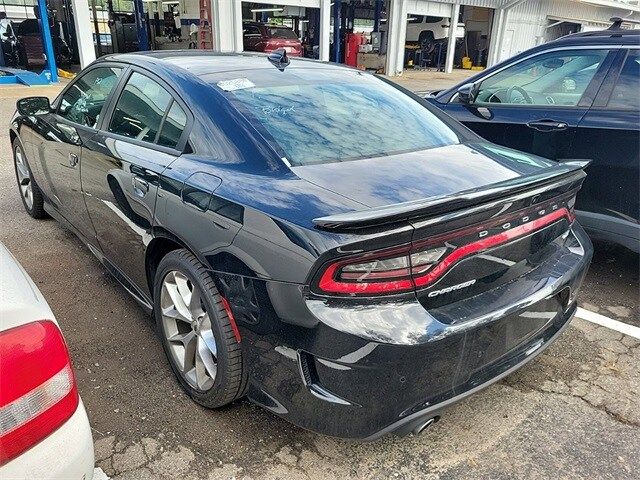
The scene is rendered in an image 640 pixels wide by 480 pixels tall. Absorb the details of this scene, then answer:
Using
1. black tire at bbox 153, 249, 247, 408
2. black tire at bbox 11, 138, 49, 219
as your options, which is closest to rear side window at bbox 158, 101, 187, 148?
black tire at bbox 153, 249, 247, 408

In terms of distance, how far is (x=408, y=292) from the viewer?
5.72 ft

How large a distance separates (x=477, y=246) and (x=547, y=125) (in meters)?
2.31

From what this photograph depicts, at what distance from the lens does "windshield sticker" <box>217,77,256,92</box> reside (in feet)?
8.20

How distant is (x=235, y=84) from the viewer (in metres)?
2.56

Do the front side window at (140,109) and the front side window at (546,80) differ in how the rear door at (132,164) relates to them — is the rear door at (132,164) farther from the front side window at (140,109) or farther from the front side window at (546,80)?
the front side window at (546,80)

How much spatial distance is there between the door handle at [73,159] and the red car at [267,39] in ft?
50.6

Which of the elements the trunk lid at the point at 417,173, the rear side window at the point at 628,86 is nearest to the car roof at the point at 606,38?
the rear side window at the point at 628,86

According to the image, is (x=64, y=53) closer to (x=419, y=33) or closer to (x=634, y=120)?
(x=419, y=33)

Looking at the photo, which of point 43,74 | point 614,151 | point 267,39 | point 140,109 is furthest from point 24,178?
point 267,39

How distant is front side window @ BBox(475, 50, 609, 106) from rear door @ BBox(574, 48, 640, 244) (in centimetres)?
20

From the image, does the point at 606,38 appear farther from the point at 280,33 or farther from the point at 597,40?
the point at 280,33

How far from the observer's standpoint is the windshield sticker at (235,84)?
2.50 metres

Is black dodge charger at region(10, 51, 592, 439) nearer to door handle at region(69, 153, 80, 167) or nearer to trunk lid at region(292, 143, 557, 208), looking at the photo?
trunk lid at region(292, 143, 557, 208)

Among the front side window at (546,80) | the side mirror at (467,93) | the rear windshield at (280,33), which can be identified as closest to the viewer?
the front side window at (546,80)
